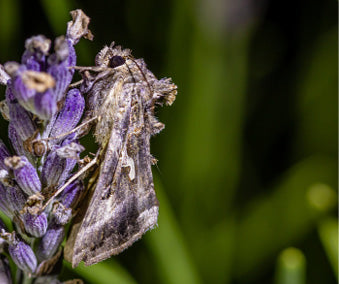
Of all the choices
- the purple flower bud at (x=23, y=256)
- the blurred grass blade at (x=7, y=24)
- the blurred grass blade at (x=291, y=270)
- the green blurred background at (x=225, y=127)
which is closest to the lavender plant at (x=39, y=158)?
the purple flower bud at (x=23, y=256)

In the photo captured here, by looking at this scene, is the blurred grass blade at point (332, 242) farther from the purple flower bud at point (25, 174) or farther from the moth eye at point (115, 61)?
the purple flower bud at point (25, 174)

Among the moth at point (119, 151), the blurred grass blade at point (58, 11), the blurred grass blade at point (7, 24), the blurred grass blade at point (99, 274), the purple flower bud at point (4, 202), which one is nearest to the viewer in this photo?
the purple flower bud at point (4, 202)

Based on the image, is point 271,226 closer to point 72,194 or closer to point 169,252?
point 169,252

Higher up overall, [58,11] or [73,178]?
[58,11]

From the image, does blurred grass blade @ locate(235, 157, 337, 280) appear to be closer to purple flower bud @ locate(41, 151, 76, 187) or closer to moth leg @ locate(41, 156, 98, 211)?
moth leg @ locate(41, 156, 98, 211)

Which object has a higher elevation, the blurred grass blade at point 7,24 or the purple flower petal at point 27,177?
the blurred grass blade at point 7,24

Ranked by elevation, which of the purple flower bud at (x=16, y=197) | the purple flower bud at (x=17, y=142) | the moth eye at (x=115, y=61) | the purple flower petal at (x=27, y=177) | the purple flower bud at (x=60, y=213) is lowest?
the purple flower bud at (x=60, y=213)

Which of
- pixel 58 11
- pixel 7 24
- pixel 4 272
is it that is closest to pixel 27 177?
pixel 4 272
